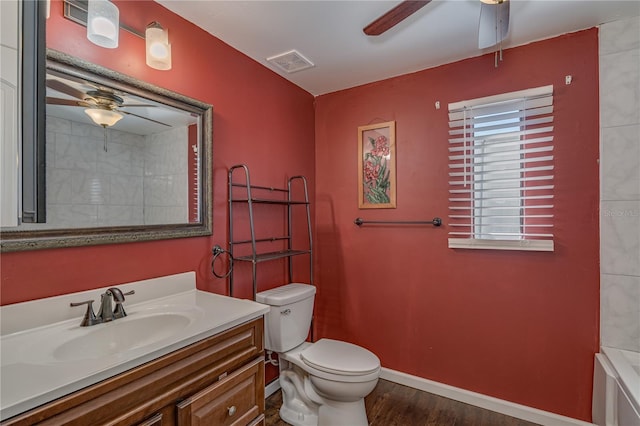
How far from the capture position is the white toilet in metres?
1.62

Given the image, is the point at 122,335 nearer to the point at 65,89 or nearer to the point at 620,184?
the point at 65,89

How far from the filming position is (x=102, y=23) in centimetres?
116

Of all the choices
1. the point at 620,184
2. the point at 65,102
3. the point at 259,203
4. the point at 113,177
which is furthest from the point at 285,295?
the point at 620,184

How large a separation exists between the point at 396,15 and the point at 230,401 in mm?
1618

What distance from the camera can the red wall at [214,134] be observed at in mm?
1143

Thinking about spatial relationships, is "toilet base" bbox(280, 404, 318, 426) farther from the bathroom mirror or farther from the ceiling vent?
the ceiling vent

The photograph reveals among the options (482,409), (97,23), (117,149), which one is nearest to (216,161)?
(117,149)

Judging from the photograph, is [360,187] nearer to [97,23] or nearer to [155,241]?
[155,241]

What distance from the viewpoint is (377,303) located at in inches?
92.4

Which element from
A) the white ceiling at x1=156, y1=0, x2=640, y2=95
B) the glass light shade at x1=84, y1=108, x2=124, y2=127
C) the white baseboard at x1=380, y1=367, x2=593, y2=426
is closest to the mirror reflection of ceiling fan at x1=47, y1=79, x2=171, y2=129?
the glass light shade at x1=84, y1=108, x2=124, y2=127

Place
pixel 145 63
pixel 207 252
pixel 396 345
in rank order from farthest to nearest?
pixel 396 345 → pixel 207 252 → pixel 145 63

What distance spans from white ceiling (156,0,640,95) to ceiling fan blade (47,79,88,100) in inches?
25.2

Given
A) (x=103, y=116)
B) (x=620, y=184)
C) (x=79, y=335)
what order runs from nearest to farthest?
1. (x=79, y=335)
2. (x=103, y=116)
3. (x=620, y=184)

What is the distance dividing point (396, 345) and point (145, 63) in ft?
7.60
